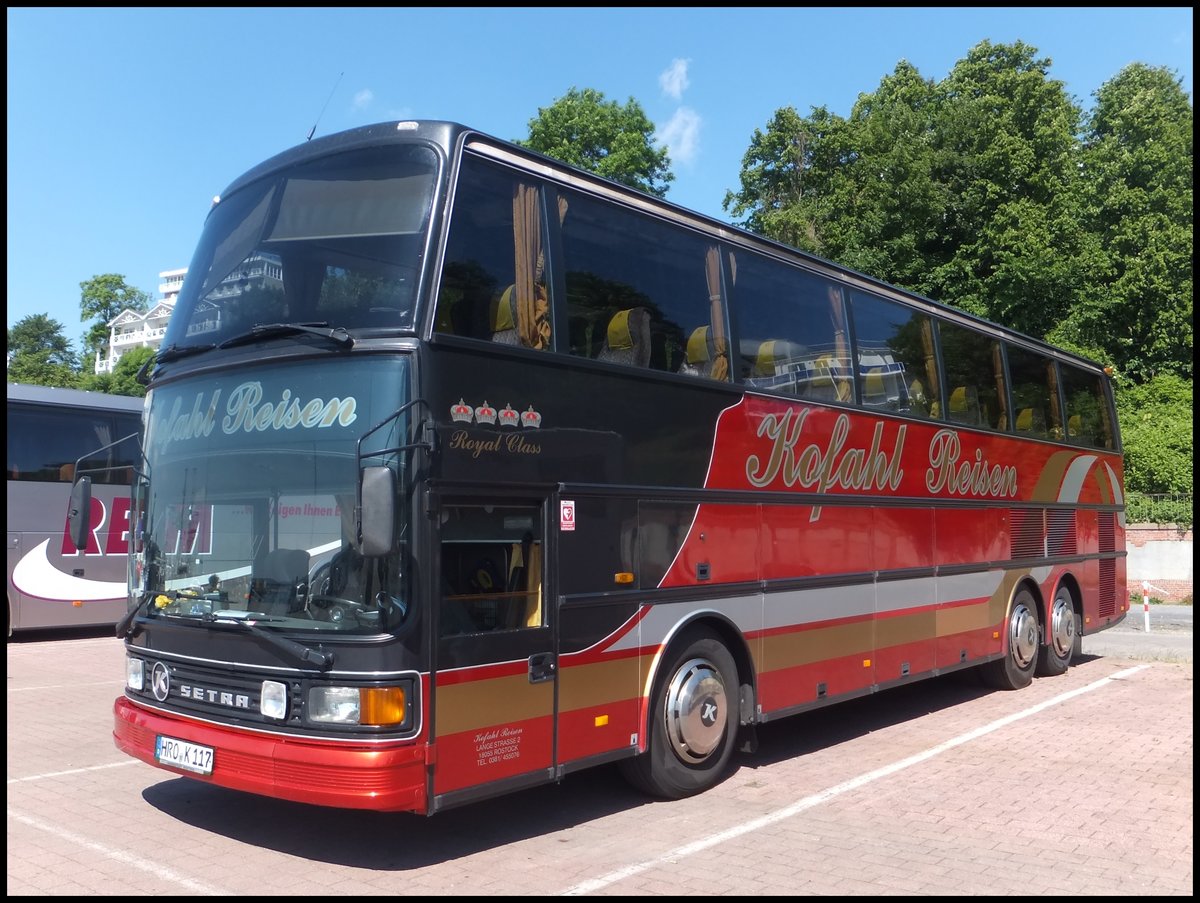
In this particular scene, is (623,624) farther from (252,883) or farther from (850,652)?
(850,652)

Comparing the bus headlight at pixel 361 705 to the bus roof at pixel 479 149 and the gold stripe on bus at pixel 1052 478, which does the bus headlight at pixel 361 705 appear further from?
the gold stripe on bus at pixel 1052 478

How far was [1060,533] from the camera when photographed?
45.5ft

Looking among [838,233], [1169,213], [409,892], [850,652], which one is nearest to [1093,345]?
[1169,213]

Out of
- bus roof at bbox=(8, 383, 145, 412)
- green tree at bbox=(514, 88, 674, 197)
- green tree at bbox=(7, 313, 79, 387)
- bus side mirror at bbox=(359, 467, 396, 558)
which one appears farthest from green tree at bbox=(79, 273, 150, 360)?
bus side mirror at bbox=(359, 467, 396, 558)

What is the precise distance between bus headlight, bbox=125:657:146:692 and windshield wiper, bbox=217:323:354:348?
204 centimetres

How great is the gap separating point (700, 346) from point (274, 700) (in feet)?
12.7

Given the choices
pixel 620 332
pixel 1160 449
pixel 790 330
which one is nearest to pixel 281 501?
pixel 620 332

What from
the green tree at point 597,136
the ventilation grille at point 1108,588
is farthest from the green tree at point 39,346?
the ventilation grille at point 1108,588

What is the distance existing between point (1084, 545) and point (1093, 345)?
74.2 feet

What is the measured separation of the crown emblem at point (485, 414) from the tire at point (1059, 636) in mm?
9902

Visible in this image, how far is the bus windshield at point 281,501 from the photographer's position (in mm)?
5609

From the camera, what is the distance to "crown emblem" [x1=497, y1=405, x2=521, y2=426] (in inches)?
243

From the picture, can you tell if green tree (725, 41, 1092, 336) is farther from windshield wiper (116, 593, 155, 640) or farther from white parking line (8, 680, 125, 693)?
windshield wiper (116, 593, 155, 640)

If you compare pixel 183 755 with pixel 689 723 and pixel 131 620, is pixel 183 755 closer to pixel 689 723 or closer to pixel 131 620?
pixel 131 620
